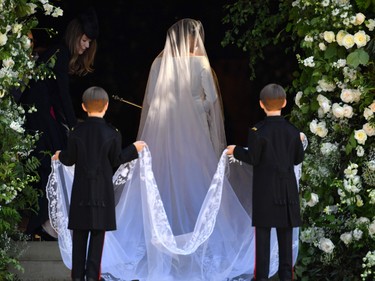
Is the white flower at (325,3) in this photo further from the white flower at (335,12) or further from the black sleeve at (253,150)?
the black sleeve at (253,150)

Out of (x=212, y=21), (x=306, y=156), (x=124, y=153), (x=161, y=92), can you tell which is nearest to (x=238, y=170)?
(x=306, y=156)

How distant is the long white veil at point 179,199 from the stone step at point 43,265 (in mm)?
586

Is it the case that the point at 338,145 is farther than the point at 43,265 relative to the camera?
No

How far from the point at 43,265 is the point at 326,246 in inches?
81.5

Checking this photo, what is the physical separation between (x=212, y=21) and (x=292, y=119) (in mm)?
3784

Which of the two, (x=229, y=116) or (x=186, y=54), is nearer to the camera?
(x=186, y=54)

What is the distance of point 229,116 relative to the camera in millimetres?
10555

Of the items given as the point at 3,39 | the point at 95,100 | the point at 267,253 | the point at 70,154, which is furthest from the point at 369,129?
the point at 3,39

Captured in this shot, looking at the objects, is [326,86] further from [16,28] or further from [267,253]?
[16,28]

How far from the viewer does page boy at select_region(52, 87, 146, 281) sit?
5500mm

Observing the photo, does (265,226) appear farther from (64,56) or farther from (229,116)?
(229,116)

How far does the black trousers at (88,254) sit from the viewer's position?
5551 mm

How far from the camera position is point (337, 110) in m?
6.00

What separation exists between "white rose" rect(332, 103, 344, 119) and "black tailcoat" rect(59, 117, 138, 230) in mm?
1455
